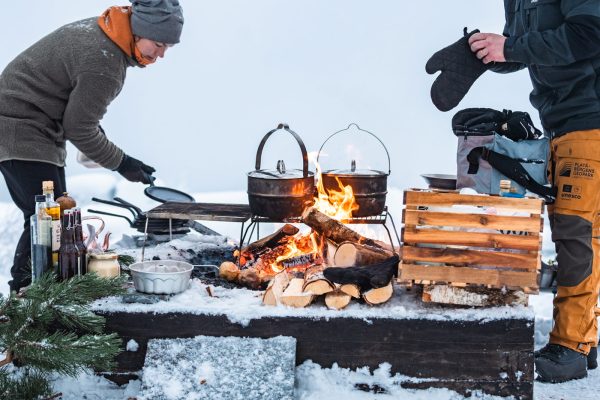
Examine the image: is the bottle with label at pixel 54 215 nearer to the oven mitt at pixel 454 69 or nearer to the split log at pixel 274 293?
the split log at pixel 274 293

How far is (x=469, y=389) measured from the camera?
3117 millimetres

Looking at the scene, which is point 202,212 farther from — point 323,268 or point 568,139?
point 568,139

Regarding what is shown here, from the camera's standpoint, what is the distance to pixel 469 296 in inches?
123

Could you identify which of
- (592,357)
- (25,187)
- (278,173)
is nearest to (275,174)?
(278,173)

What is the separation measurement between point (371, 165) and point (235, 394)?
2.14 meters

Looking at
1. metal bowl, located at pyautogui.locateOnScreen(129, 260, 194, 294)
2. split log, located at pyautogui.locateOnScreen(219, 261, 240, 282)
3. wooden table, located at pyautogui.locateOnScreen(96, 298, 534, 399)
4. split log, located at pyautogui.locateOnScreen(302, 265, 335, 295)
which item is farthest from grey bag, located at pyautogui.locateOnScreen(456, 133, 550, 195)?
metal bowl, located at pyautogui.locateOnScreen(129, 260, 194, 294)

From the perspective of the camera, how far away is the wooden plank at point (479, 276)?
3.08 metres

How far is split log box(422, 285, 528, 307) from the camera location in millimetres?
3131

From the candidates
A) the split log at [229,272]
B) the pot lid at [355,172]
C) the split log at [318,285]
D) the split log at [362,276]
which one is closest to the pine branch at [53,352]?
the split log at [318,285]

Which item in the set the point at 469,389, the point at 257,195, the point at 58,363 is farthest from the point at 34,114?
the point at 469,389

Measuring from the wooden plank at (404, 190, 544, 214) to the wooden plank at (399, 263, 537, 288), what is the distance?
309 millimetres

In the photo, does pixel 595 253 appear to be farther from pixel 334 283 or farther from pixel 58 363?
pixel 58 363

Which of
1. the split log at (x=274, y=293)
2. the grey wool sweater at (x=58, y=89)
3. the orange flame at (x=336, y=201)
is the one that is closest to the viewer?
the split log at (x=274, y=293)

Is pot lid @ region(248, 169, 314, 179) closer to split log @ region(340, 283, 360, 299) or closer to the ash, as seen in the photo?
split log @ region(340, 283, 360, 299)
